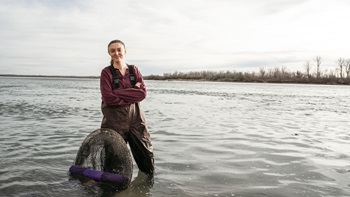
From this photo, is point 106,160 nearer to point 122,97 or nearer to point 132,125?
point 132,125

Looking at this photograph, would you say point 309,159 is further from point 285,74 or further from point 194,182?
point 285,74

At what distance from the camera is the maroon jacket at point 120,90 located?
4.98 metres

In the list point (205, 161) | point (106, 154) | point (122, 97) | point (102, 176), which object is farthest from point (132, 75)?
point (205, 161)

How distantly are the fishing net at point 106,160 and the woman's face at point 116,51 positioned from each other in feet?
3.76

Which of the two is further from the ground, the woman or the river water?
the woman

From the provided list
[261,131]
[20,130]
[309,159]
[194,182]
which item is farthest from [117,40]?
[261,131]

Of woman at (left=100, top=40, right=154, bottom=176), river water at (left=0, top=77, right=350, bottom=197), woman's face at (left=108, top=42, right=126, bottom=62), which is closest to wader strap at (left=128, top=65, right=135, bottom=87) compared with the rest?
woman at (left=100, top=40, right=154, bottom=176)

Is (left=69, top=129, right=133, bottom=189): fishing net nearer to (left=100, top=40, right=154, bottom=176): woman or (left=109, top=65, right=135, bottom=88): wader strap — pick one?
(left=100, top=40, right=154, bottom=176): woman

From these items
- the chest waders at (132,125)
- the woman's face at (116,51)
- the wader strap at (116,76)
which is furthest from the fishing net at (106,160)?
the woman's face at (116,51)

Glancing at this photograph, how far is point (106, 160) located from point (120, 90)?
3.82 feet

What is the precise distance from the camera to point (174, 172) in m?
6.26

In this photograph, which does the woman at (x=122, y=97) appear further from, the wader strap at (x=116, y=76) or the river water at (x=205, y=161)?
the river water at (x=205, y=161)

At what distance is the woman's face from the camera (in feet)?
16.6

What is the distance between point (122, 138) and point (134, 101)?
63 centimetres
